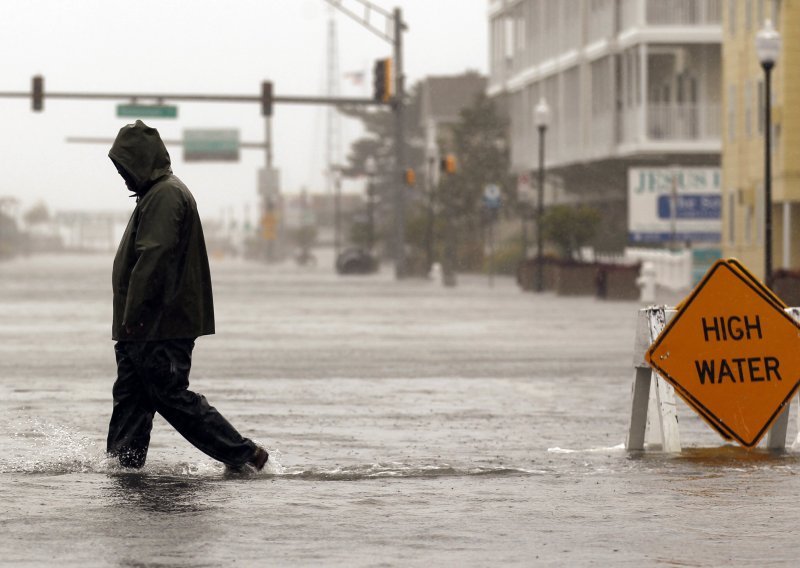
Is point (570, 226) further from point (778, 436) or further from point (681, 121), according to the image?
point (778, 436)

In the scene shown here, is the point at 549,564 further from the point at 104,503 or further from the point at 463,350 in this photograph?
the point at 463,350

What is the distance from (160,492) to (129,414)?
71 centimetres

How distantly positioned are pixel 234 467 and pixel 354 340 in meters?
14.3

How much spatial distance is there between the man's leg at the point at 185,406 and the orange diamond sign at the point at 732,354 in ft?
8.72

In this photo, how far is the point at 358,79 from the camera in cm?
10531

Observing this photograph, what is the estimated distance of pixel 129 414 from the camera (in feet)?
31.8

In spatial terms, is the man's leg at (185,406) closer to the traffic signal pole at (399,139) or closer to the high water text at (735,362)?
the high water text at (735,362)

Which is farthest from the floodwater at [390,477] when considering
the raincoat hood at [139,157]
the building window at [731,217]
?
the building window at [731,217]

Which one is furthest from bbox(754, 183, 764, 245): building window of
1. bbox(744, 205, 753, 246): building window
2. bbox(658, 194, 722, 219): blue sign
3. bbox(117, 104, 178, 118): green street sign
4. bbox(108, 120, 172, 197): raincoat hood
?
bbox(108, 120, 172, 197): raincoat hood

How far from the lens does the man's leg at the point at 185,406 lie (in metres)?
9.52

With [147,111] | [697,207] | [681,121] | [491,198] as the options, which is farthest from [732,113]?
[147,111]

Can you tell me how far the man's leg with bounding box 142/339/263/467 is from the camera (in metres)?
9.52

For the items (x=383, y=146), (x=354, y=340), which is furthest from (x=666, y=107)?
(x=383, y=146)

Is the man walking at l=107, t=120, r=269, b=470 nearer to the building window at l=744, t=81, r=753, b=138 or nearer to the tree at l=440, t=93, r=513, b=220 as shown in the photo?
the building window at l=744, t=81, r=753, b=138
